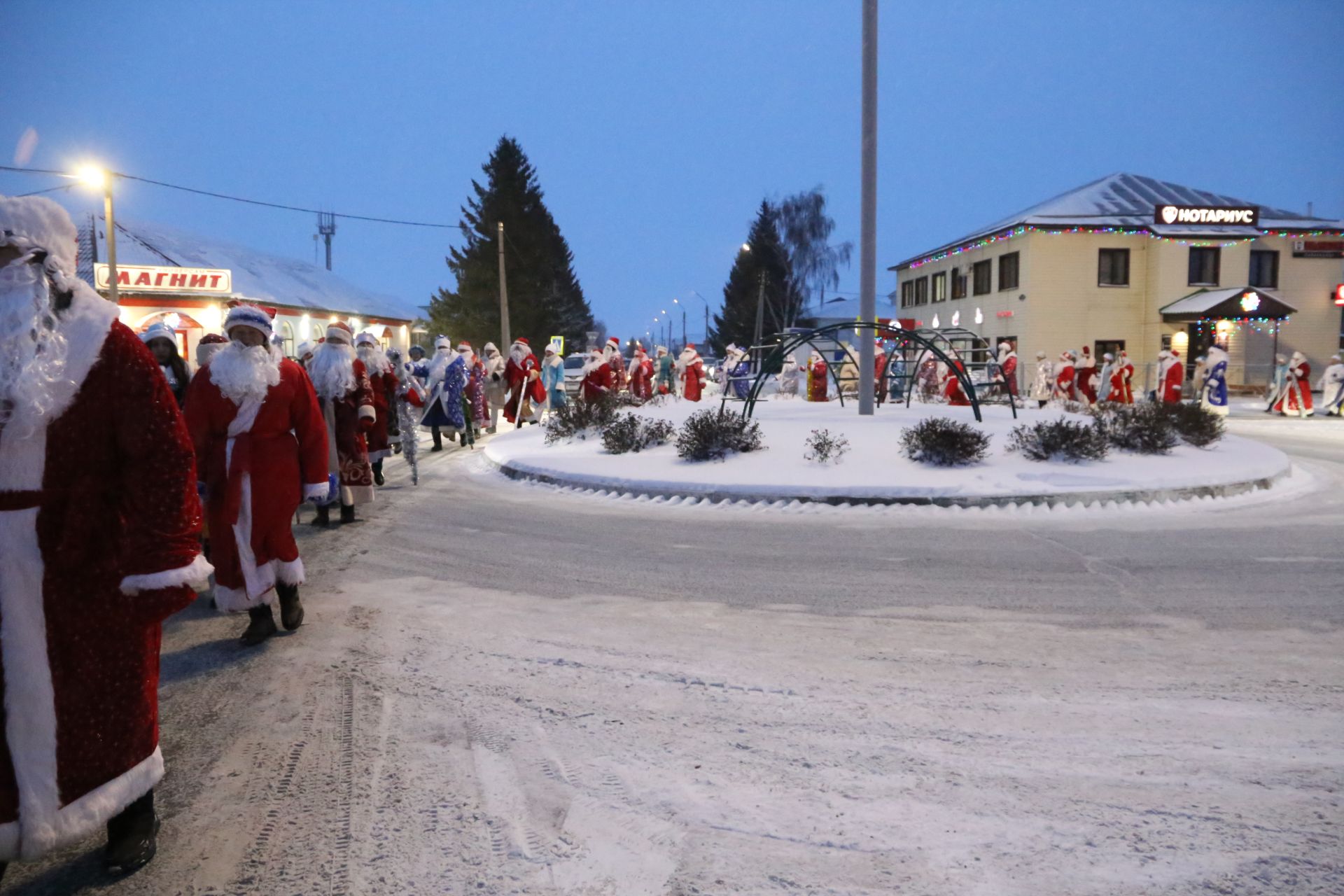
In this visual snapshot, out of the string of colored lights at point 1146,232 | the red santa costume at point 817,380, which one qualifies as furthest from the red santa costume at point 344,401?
the string of colored lights at point 1146,232

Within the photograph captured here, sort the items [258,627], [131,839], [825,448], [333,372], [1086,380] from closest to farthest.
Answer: [131,839]
[258,627]
[333,372]
[825,448]
[1086,380]

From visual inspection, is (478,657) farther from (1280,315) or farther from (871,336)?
(1280,315)

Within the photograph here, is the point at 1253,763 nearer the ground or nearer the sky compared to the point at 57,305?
nearer the ground

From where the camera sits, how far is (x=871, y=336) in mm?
16125

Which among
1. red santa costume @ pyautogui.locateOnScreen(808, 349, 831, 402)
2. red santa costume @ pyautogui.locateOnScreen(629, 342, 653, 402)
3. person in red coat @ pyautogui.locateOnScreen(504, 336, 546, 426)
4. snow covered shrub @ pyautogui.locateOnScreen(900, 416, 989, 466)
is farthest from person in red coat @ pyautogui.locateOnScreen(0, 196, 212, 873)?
red santa costume @ pyautogui.locateOnScreen(808, 349, 831, 402)

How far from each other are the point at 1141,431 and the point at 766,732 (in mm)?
10257

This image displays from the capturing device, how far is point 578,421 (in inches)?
618

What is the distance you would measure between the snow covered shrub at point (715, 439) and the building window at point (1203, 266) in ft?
99.4

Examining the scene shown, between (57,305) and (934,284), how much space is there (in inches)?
1918

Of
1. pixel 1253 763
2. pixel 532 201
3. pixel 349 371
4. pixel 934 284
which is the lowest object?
pixel 1253 763

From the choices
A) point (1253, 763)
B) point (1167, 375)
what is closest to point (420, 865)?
point (1253, 763)

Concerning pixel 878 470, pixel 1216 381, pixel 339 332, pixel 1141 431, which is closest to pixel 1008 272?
pixel 1216 381

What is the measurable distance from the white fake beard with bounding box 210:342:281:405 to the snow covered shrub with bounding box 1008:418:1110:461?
363 inches

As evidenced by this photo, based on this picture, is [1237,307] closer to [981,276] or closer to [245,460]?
[981,276]
